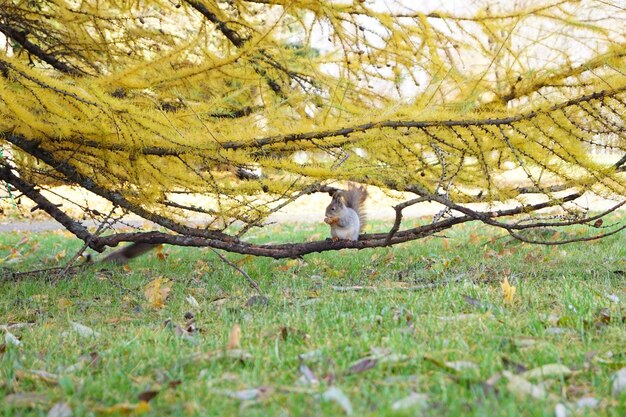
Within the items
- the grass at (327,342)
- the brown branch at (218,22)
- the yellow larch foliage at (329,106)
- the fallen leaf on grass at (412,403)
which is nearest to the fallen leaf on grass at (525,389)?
the grass at (327,342)

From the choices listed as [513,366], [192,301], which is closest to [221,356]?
[513,366]

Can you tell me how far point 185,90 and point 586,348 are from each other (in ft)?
→ 11.9

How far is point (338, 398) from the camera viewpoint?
7.01 ft

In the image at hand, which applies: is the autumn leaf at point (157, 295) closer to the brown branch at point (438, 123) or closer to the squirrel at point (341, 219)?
the brown branch at point (438, 123)

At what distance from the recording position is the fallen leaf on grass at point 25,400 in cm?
226

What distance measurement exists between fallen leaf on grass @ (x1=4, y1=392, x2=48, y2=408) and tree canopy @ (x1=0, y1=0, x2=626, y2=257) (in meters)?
1.46

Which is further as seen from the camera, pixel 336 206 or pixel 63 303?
pixel 336 206

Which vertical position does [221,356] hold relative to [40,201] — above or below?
below

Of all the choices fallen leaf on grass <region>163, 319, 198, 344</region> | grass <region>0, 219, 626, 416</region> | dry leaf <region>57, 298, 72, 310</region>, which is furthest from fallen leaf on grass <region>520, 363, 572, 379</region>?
dry leaf <region>57, 298, 72, 310</region>

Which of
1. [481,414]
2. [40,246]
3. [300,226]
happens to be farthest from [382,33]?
[300,226]

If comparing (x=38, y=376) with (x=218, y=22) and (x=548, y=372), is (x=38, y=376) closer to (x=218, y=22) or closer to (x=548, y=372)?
(x=548, y=372)

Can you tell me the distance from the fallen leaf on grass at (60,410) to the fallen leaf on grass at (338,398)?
76cm

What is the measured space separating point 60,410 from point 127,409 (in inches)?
8.5

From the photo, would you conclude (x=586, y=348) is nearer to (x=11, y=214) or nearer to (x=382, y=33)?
(x=382, y=33)
